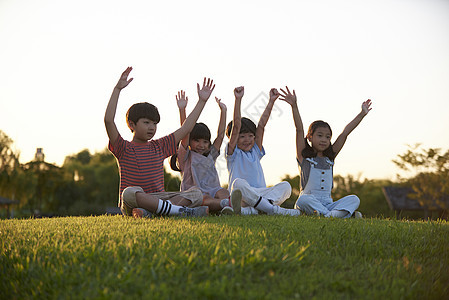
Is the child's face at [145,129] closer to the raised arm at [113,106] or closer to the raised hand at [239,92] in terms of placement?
the raised arm at [113,106]

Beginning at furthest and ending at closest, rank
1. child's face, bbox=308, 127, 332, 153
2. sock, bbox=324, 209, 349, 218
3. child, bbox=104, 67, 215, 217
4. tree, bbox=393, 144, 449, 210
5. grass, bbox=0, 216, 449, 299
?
1. tree, bbox=393, 144, 449, 210
2. child's face, bbox=308, 127, 332, 153
3. sock, bbox=324, 209, 349, 218
4. child, bbox=104, 67, 215, 217
5. grass, bbox=0, 216, 449, 299

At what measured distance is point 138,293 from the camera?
2877mm

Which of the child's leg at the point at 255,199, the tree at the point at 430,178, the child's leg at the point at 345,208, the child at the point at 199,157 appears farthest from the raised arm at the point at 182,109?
the tree at the point at 430,178

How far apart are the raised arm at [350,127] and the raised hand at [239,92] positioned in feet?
6.94

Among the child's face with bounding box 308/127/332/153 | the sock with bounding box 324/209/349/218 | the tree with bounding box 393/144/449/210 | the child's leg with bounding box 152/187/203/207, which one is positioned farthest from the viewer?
the tree with bounding box 393/144/449/210

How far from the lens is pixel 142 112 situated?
22.1ft

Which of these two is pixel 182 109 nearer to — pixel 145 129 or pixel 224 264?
pixel 145 129

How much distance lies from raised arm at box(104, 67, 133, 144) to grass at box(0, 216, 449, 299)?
203cm

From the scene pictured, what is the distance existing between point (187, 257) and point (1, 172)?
1330 inches

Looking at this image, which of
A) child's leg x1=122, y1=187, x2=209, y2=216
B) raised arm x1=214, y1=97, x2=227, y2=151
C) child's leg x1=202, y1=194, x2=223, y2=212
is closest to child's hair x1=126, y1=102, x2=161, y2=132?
child's leg x1=122, y1=187, x2=209, y2=216

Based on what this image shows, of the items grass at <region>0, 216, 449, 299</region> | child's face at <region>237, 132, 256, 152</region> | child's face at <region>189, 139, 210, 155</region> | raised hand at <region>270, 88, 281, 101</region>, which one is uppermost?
raised hand at <region>270, 88, 281, 101</region>

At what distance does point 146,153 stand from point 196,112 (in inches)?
41.0

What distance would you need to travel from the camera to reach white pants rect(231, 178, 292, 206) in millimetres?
6891

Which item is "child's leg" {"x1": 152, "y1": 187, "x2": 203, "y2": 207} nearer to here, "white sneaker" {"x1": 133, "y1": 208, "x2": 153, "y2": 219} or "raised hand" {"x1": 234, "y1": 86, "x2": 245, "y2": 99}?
"white sneaker" {"x1": 133, "y1": 208, "x2": 153, "y2": 219}
